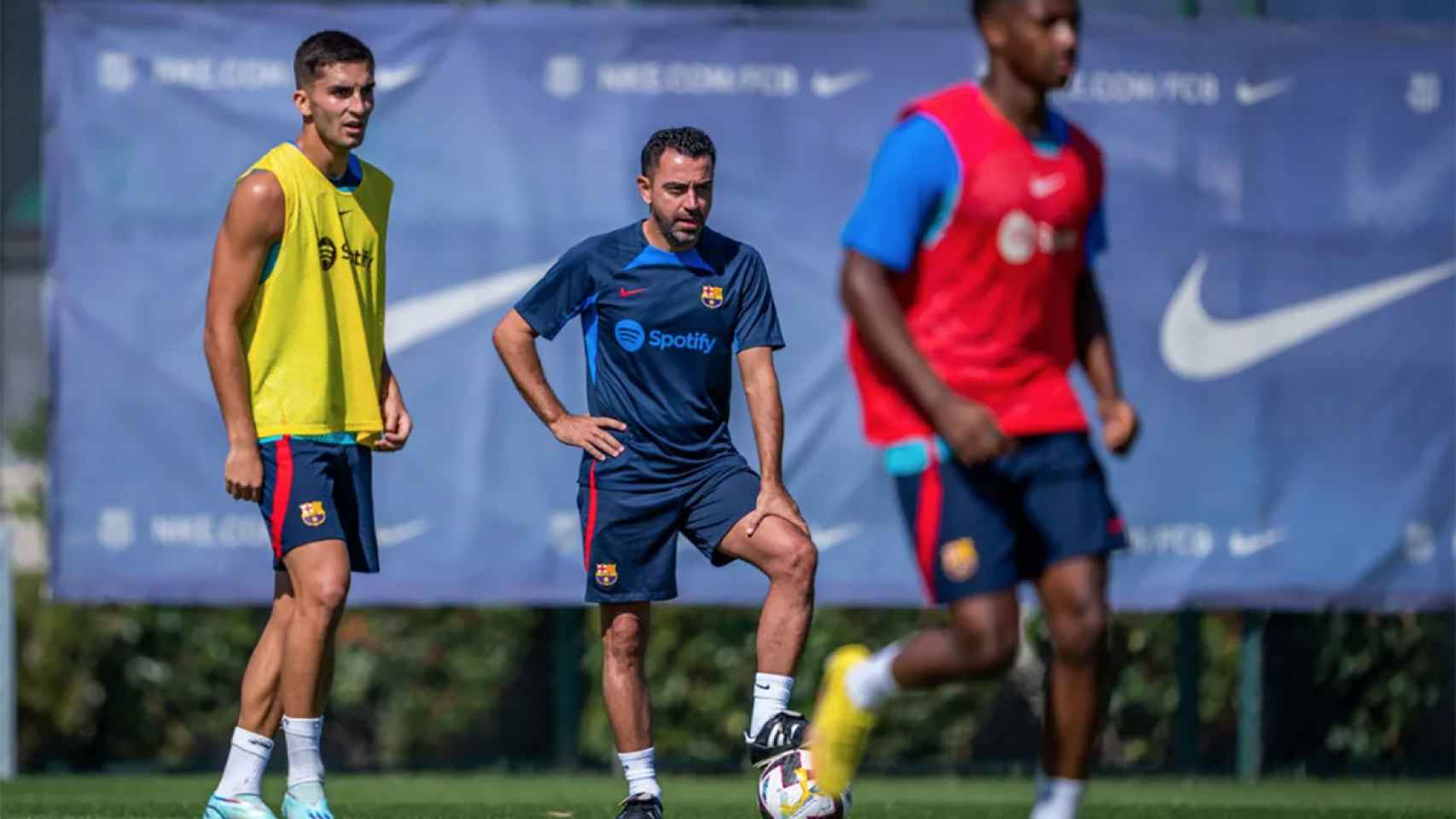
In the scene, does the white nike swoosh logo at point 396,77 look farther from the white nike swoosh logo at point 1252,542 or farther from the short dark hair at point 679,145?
the white nike swoosh logo at point 1252,542

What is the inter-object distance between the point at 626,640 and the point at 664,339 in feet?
3.17

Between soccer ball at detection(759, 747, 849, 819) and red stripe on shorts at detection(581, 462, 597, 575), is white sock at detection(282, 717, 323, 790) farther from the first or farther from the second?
soccer ball at detection(759, 747, 849, 819)

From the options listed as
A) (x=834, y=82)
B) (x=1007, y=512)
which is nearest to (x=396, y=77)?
(x=834, y=82)

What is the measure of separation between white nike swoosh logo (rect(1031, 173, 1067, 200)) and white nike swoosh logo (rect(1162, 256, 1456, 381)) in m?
5.92

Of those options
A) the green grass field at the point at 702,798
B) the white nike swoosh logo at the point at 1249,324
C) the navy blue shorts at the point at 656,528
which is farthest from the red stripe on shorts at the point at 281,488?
the white nike swoosh logo at the point at 1249,324

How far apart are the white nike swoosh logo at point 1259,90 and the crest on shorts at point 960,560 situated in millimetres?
6494

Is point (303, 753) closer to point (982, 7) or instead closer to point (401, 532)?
point (982, 7)

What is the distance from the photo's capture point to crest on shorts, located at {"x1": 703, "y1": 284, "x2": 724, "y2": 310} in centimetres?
758

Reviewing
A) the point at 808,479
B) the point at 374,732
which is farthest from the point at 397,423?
the point at 374,732

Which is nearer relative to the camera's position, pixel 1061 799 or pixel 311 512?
pixel 1061 799

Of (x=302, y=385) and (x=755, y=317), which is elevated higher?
(x=755, y=317)

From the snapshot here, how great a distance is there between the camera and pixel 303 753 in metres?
6.90

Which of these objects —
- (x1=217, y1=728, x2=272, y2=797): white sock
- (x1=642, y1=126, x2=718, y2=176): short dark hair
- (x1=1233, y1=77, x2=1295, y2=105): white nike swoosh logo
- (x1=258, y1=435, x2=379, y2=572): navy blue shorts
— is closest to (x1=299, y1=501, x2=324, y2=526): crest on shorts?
(x1=258, y1=435, x2=379, y2=572): navy blue shorts

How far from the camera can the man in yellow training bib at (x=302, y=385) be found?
685cm
